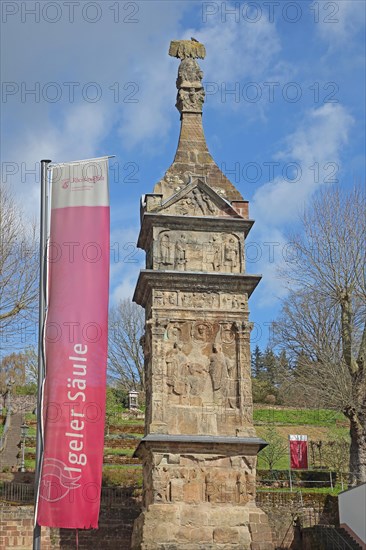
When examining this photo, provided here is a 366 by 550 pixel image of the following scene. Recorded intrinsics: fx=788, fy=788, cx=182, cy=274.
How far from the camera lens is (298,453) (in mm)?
31859

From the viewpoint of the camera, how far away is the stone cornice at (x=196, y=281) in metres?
19.0

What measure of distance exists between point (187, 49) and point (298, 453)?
17.3 metres

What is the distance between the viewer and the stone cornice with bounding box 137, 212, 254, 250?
19562 mm

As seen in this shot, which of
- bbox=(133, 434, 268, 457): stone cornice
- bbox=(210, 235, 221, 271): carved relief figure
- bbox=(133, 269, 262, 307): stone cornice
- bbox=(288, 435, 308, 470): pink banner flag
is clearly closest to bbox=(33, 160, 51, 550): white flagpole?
bbox=(133, 434, 268, 457): stone cornice

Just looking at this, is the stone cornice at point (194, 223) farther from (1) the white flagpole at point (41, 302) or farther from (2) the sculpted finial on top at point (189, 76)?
(1) the white flagpole at point (41, 302)

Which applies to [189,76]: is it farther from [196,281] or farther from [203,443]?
[203,443]

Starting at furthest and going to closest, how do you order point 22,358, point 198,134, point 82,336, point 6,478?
point 22,358 < point 6,478 < point 198,134 < point 82,336

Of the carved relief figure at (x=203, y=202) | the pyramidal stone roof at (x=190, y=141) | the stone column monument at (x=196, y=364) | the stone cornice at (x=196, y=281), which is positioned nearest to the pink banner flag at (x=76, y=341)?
the stone column monument at (x=196, y=364)

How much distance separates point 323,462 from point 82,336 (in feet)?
88.2

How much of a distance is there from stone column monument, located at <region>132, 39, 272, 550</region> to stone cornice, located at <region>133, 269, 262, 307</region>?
24mm

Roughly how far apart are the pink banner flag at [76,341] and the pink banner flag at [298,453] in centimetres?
1879

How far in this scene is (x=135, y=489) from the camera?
24.7 m

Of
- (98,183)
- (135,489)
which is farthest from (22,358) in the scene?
(98,183)

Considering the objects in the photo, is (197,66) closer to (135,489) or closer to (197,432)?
(197,432)
